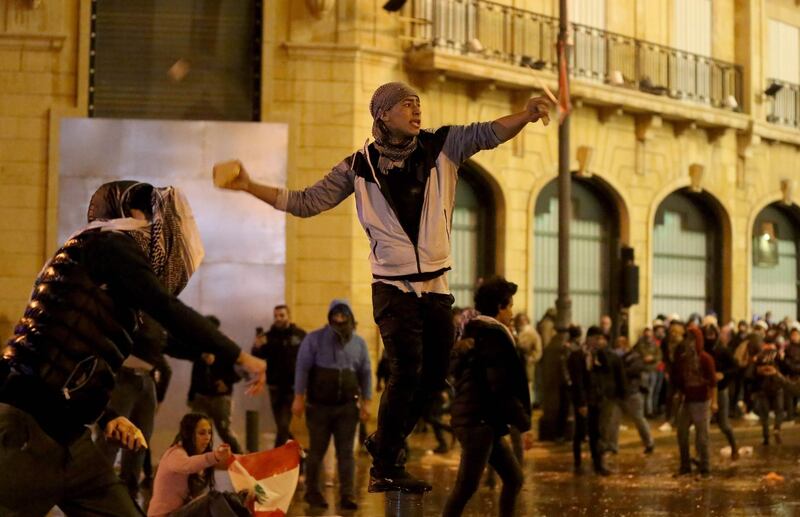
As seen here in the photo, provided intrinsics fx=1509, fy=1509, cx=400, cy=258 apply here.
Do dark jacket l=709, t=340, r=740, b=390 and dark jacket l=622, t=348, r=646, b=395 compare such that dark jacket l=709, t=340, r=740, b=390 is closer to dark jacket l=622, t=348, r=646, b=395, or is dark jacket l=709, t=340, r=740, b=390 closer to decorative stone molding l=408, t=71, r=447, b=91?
dark jacket l=622, t=348, r=646, b=395

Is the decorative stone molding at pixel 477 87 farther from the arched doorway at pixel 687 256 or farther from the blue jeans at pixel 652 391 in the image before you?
the arched doorway at pixel 687 256

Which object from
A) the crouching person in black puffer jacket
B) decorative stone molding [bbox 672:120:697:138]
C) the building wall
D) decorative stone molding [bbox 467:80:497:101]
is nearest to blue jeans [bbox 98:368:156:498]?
the crouching person in black puffer jacket

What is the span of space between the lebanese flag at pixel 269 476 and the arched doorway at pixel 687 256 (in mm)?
18890

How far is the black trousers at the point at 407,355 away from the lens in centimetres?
680

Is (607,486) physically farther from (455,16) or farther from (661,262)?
(661,262)

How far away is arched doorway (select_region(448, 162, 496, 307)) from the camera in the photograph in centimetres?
2520

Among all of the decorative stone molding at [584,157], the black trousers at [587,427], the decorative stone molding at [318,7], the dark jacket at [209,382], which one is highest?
the decorative stone molding at [318,7]

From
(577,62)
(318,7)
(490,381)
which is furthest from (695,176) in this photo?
(490,381)

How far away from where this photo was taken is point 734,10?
1222 inches

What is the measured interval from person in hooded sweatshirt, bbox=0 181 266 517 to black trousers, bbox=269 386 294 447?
36.9ft

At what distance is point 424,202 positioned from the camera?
22.6 ft

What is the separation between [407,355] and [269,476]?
406 cm

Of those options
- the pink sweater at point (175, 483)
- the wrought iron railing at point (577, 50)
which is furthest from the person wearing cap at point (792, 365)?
the pink sweater at point (175, 483)

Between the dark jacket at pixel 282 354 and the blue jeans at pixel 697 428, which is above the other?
the dark jacket at pixel 282 354
